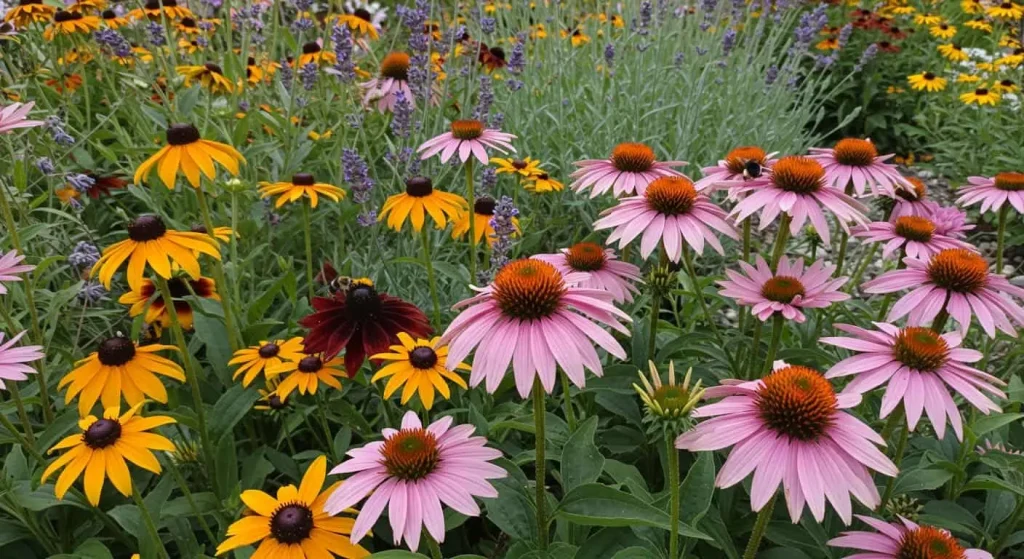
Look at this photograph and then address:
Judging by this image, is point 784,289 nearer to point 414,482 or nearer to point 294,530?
point 414,482

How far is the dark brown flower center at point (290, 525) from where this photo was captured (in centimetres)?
111

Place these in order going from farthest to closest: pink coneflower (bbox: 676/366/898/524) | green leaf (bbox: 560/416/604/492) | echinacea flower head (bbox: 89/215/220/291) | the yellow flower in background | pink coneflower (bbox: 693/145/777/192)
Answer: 1. the yellow flower in background
2. pink coneflower (bbox: 693/145/777/192)
3. echinacea flower head (bbox: 89/215/220/291)
4. green leaf (bbox: 560/416/604/492)
5. pink coneflower (bbox: 676/366/898/524)

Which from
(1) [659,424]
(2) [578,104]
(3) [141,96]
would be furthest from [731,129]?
(1) [659,424]

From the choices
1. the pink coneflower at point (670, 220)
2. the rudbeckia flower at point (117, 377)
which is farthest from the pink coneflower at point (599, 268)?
the rudbeckia flower at point (117, 377)

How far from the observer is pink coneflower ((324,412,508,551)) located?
1.03 meters

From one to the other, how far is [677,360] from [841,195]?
2.01 feet

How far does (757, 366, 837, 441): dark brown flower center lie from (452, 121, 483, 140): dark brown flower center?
1.21 metres

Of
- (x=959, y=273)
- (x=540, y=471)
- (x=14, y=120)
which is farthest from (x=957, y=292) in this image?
(x=14, y=120)

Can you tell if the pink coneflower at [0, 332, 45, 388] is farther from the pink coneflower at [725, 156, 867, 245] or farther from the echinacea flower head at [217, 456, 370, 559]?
the pink coneflower at [725, 156, 867, 245]

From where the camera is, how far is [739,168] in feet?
5.55

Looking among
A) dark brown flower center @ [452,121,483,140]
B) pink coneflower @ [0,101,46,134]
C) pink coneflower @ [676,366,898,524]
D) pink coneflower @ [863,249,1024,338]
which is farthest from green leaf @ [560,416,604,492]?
pink coneflower @ [0,101,46,134]

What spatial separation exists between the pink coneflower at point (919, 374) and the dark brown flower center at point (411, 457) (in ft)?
2.10

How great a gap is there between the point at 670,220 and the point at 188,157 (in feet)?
3.64

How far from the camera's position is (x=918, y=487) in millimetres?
1416
